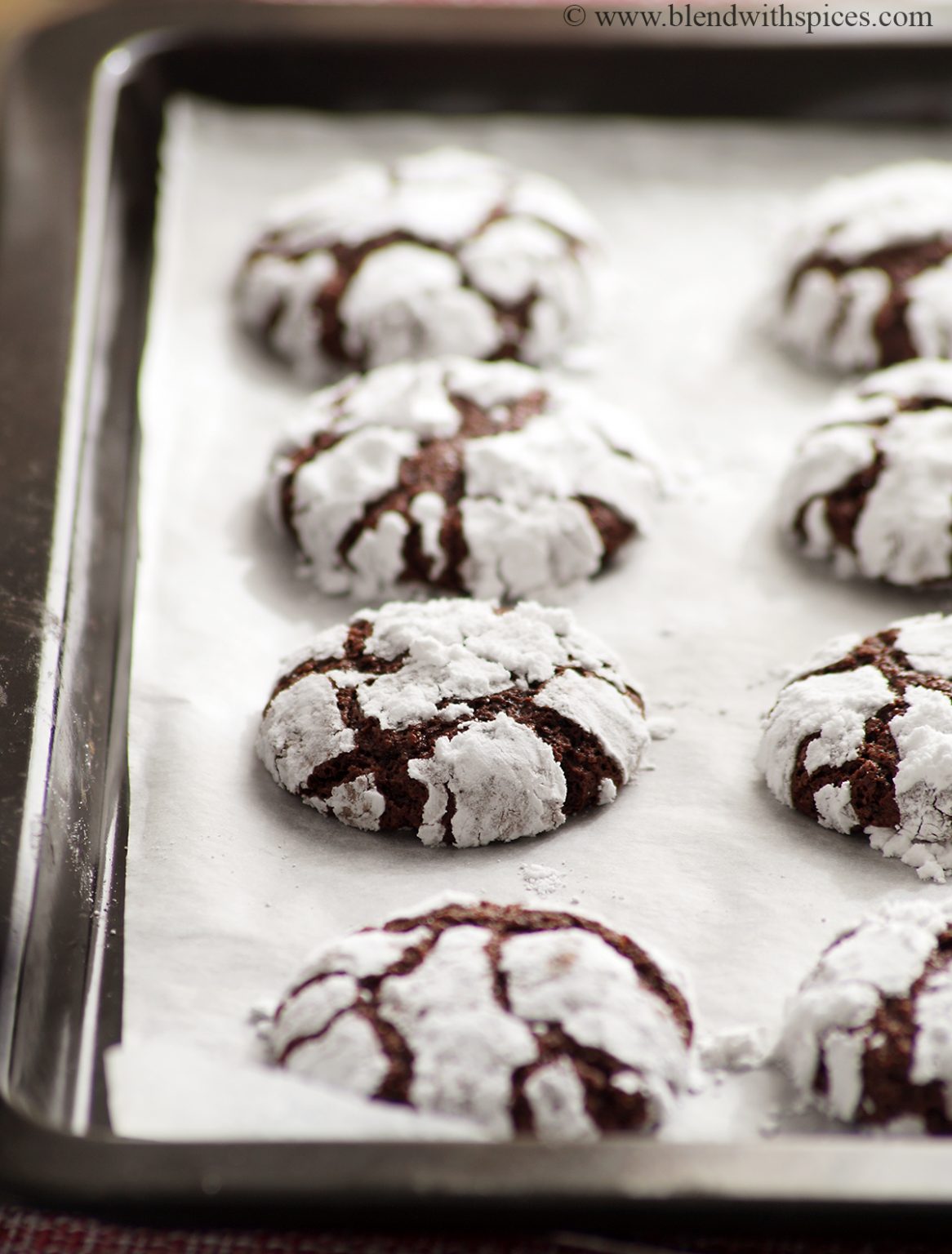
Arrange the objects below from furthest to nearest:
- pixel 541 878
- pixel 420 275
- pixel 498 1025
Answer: pixel 420 275
pixel 541 878
pixel 498 1025

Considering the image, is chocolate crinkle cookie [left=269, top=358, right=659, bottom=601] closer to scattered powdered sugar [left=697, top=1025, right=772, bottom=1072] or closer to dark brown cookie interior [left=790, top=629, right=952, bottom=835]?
dark brown cookie interior [left=790, top=629, right=952, bottom=835]

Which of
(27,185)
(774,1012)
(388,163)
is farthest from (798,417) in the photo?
(27,185)

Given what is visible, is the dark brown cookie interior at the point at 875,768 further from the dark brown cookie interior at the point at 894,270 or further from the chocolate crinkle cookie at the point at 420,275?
the chocolate crinkle cookie at the point at 420,275

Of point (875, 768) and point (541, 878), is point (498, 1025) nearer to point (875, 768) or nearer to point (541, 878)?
point (541, 878)

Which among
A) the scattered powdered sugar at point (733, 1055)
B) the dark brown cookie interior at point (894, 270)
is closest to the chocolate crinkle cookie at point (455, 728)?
the scattered powdered sugar at point (733, 1055)

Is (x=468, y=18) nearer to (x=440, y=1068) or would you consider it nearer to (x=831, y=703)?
(x=831, y=703)

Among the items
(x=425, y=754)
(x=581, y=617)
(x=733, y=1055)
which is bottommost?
(x=733, y=1055)

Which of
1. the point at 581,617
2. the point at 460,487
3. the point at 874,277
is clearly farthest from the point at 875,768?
the point at 874,277
